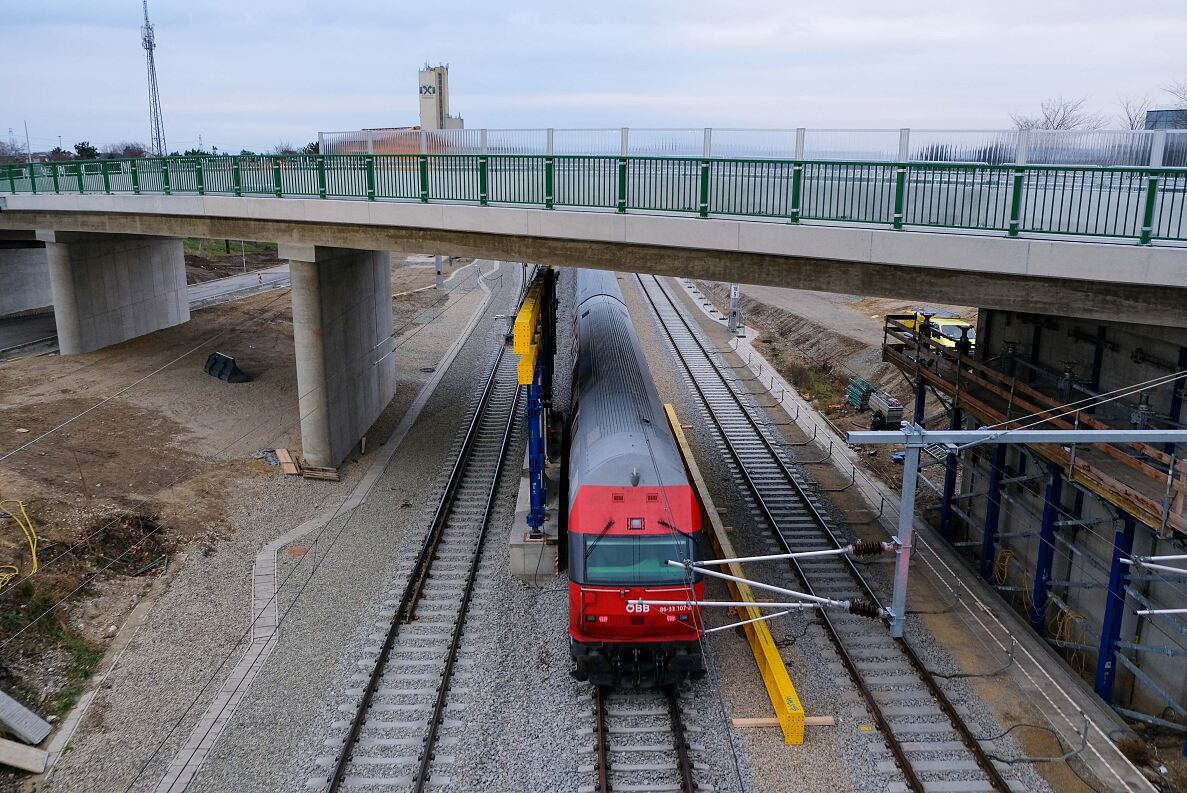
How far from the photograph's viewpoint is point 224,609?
639 inches

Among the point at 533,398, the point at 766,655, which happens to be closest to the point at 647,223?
the point at 533,398

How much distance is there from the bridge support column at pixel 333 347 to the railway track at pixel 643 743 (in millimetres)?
12972

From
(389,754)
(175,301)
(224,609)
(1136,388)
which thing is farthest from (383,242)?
(175,301)

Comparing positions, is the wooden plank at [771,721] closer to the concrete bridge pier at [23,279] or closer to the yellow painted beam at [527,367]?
the yellow painted beam at [527,367]

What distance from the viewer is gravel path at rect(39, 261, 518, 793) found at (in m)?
12.0

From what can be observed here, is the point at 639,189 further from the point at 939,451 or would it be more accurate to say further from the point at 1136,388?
the point at 939,451

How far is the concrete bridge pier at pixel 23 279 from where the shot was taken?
4128 cm

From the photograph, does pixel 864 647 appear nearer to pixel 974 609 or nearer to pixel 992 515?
pixel 974 609

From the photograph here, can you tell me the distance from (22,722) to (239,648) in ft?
10.7

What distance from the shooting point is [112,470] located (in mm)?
21484

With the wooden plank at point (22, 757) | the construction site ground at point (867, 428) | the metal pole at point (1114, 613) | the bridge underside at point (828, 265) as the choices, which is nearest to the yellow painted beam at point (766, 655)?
the construction site ground at point (867, 428)

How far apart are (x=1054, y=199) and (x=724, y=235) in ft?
17.3

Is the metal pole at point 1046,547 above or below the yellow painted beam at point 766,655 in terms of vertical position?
above

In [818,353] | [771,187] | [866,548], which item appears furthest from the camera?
[818,353]
